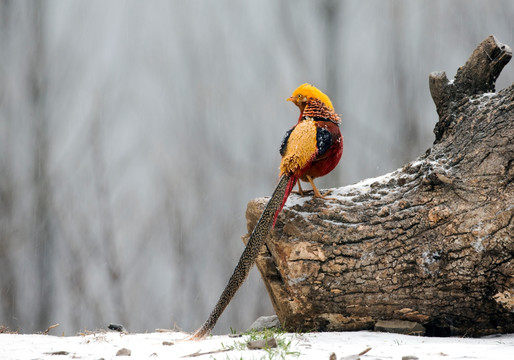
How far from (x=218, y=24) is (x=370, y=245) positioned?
309 cm

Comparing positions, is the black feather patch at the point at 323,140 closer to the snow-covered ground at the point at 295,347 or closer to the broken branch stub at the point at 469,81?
the broken branch stub at the point at 469,81

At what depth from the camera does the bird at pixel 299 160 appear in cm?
227

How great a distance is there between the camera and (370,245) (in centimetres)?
235

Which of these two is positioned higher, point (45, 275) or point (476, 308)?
point (45, 275)

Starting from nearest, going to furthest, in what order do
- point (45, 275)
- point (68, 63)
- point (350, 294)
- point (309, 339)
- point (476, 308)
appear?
point (309, 339), point (476, 308), point (350, 294), point (45, 275), point (68, 63)

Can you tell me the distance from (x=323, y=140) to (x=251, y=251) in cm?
75

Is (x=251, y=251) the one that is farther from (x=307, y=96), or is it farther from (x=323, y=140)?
(x=307, y=96)

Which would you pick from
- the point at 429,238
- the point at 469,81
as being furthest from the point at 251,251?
the point at 469,81

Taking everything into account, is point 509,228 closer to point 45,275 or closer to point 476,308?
point 476,308

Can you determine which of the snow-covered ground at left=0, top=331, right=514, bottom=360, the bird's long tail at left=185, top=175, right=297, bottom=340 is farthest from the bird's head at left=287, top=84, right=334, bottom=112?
the snow-covered ground at left=0, top=331, right=514, bottom=360

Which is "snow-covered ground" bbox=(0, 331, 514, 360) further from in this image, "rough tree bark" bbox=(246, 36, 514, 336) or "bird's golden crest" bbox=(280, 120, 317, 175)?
"bird's golden crest" bbox=(280, 120, 317, 175)

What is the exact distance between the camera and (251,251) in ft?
7.54

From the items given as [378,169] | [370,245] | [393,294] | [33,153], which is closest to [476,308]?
[393,294]

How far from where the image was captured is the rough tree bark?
2.14 m
